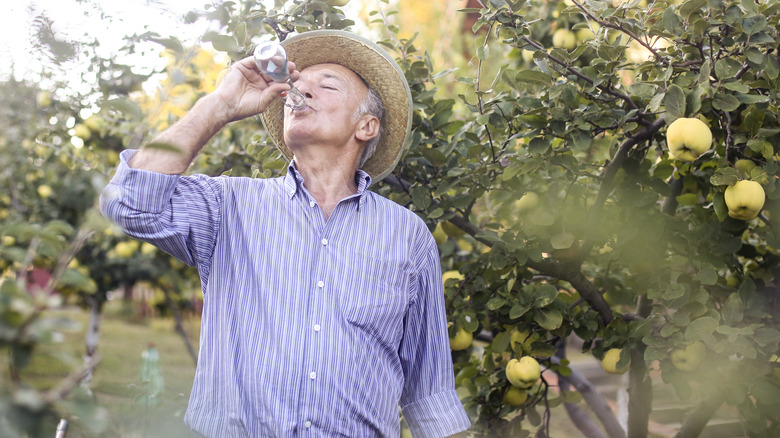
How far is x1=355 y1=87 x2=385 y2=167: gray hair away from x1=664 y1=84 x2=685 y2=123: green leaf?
0.79 meters

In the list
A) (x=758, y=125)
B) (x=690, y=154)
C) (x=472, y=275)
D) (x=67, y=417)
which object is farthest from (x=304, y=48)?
(x=67, y=417)

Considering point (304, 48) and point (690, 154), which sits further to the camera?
point (304, 48)

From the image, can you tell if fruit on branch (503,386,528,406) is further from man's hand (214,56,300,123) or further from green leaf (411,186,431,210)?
man's hand (214,56,300,123)

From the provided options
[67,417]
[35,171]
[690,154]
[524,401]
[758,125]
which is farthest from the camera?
[35,171]

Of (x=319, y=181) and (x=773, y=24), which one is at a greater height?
(x=773, y=24)

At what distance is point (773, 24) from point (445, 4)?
33.3ft

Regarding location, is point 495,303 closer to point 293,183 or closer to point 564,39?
point 293,183

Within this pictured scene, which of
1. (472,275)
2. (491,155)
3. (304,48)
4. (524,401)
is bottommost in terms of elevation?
(524,401)

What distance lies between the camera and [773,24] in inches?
74.2

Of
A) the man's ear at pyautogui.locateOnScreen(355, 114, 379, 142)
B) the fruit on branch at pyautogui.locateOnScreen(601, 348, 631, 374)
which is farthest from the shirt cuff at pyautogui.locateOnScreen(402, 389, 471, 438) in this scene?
the man's ear at pyautogui.locateOnScreen(355, 114, 379, 142)

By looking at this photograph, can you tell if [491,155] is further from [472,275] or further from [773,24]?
[773,24]

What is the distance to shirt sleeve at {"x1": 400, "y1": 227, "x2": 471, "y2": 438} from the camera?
1.82 meters

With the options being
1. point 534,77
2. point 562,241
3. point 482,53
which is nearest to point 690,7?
point 534,77

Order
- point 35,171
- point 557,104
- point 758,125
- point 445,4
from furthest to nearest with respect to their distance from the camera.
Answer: point 445,4 < point 35,171 < point 557,104 < point 758,125
